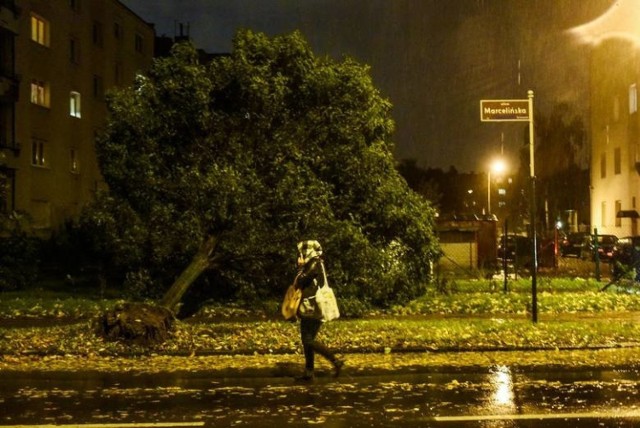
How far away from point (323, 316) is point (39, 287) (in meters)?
14.9

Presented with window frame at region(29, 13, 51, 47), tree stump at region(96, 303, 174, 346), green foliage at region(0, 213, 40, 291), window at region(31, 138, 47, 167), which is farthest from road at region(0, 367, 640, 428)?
window frame at region(29, 13, 51, 47)

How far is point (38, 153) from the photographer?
33969mm

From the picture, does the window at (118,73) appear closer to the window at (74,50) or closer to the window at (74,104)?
the window at (74,50)

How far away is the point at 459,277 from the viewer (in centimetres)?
2311

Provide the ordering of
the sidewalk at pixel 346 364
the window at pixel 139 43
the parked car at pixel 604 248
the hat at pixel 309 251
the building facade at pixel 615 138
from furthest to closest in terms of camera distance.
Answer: the building facade at pixel 615 138, the window at pixel 139 43, the parked car at pixel 604 248, the sidewalk at pixel 346 364, the hat at pixel 309 251

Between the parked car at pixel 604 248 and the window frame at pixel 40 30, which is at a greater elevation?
the window frame at pixel 40 30

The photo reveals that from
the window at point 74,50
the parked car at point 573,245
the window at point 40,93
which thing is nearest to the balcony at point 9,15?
the window at point 40,93

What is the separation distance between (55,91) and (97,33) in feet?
17.6

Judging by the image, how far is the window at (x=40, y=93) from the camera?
33.6 metres

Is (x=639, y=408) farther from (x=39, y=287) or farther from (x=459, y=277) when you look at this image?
(x=39, y=287)

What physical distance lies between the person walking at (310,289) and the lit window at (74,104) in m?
29.7

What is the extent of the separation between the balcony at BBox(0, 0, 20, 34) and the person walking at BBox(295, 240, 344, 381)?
24.6 m

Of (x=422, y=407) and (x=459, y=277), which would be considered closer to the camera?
(x=422, y=407)

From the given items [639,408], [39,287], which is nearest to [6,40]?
[39,287]
